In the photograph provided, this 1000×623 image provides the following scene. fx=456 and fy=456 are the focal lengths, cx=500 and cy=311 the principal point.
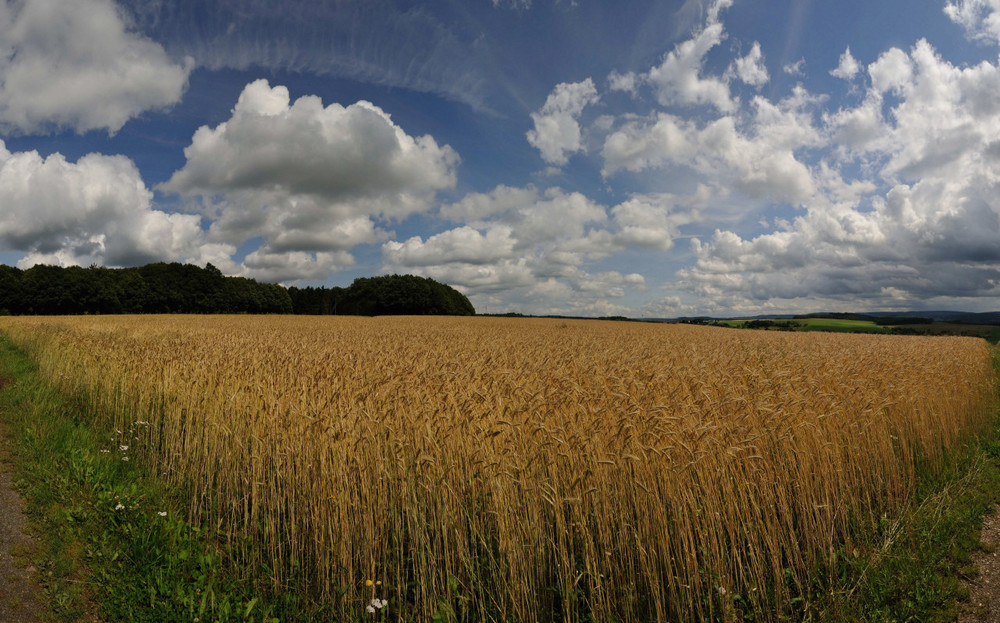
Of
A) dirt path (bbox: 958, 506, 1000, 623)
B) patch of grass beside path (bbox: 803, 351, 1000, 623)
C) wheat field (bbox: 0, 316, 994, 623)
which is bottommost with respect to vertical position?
dirt path (bbox: 958, 506, 1000, 623)

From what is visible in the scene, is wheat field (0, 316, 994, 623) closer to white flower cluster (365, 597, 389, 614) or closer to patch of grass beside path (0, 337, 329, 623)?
white flower cluster (365, 597, 389, 614)

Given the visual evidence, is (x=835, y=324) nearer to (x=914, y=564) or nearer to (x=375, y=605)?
(x=914, y=564)

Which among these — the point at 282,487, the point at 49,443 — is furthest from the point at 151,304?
the point at 282,487

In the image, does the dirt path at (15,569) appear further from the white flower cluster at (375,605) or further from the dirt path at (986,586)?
the dirt path at (986,586)

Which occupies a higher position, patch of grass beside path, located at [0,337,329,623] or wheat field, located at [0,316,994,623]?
wheat field, located at [0,316,994,623]

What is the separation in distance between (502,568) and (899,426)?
7.29 m

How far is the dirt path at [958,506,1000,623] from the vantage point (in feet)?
14.1

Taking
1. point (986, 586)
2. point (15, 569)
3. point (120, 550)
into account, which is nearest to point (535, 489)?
point (120, 550)

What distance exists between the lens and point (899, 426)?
23.9 feet

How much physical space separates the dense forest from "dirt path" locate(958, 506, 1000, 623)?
8533cm

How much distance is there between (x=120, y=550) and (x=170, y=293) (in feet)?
305

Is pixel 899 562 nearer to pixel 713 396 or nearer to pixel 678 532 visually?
pixel 713 396

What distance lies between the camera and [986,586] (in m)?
4.67

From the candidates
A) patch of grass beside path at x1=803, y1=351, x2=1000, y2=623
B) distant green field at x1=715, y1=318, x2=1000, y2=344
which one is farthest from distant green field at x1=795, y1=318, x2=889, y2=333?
patch of grass beside path at x1=803, y1=351, x2=1000, y2=623
